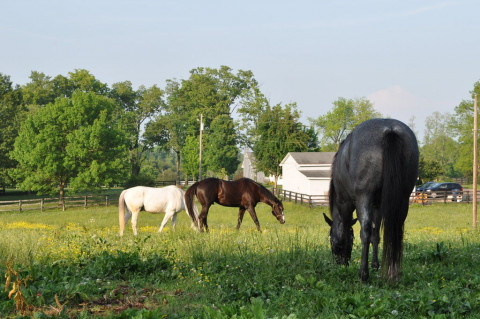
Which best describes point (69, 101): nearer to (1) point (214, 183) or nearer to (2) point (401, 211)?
(1) point (214, 183)

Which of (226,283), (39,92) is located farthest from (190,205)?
(39,92)

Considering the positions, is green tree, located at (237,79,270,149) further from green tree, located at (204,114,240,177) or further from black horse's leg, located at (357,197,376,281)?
black horse's leg, located at (357,197,376,281)

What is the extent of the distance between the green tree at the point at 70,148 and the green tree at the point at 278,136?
2176cm

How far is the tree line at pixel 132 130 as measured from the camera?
4631cm

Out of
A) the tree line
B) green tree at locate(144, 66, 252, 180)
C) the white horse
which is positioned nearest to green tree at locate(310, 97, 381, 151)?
the tree line

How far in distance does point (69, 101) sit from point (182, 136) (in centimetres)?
2876

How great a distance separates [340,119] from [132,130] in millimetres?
42306

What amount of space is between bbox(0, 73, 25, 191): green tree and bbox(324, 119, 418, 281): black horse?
1854 inches

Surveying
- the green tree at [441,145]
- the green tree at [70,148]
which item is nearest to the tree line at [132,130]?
the green tree at [70,148]

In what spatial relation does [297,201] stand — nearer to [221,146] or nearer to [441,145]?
[221,146]

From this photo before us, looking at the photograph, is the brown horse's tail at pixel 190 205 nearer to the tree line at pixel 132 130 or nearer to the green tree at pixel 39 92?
the tree line at pixel 132 130

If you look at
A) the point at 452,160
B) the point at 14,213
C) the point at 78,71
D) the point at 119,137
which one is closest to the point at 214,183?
the point at 14,213

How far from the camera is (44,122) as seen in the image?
153 feet

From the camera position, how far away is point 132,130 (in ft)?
244
